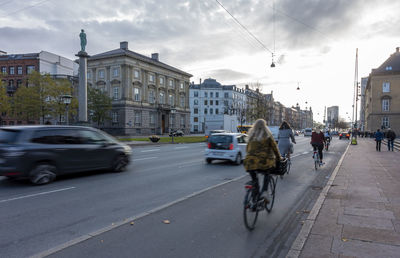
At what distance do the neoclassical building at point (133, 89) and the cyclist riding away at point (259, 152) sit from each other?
1839 inches

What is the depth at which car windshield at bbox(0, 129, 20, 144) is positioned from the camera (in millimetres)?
7320

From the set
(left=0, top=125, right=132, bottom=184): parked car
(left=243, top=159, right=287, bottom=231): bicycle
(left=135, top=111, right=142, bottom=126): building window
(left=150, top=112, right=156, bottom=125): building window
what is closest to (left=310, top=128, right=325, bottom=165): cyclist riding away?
(left=243, top=159, right=287, bottom=231): bicycle

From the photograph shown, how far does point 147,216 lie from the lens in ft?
16.4

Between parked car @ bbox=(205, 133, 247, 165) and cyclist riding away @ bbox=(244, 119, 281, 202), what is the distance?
24.5 feet

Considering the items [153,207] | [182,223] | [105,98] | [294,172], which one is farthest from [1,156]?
[105,98]

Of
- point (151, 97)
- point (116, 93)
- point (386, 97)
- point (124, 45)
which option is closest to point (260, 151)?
point (116, 93)

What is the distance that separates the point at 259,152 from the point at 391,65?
69255 mm

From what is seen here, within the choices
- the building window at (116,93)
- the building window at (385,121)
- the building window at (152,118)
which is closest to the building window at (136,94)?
the building window at (116,93)

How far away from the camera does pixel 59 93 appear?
Answer: 3719cm

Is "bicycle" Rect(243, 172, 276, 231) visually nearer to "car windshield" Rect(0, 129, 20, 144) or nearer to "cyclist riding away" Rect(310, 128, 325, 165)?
"car windshield" Rect(0, 129, 20, 144)

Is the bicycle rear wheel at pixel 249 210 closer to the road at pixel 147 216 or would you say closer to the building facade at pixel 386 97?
the road at pixel 147 216

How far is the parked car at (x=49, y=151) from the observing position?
7121 millimetres

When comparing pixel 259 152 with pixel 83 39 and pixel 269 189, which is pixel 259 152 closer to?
pixel 269 189

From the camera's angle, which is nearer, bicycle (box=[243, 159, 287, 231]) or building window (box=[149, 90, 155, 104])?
bicycle (box=[243, 159, 287, 231])
